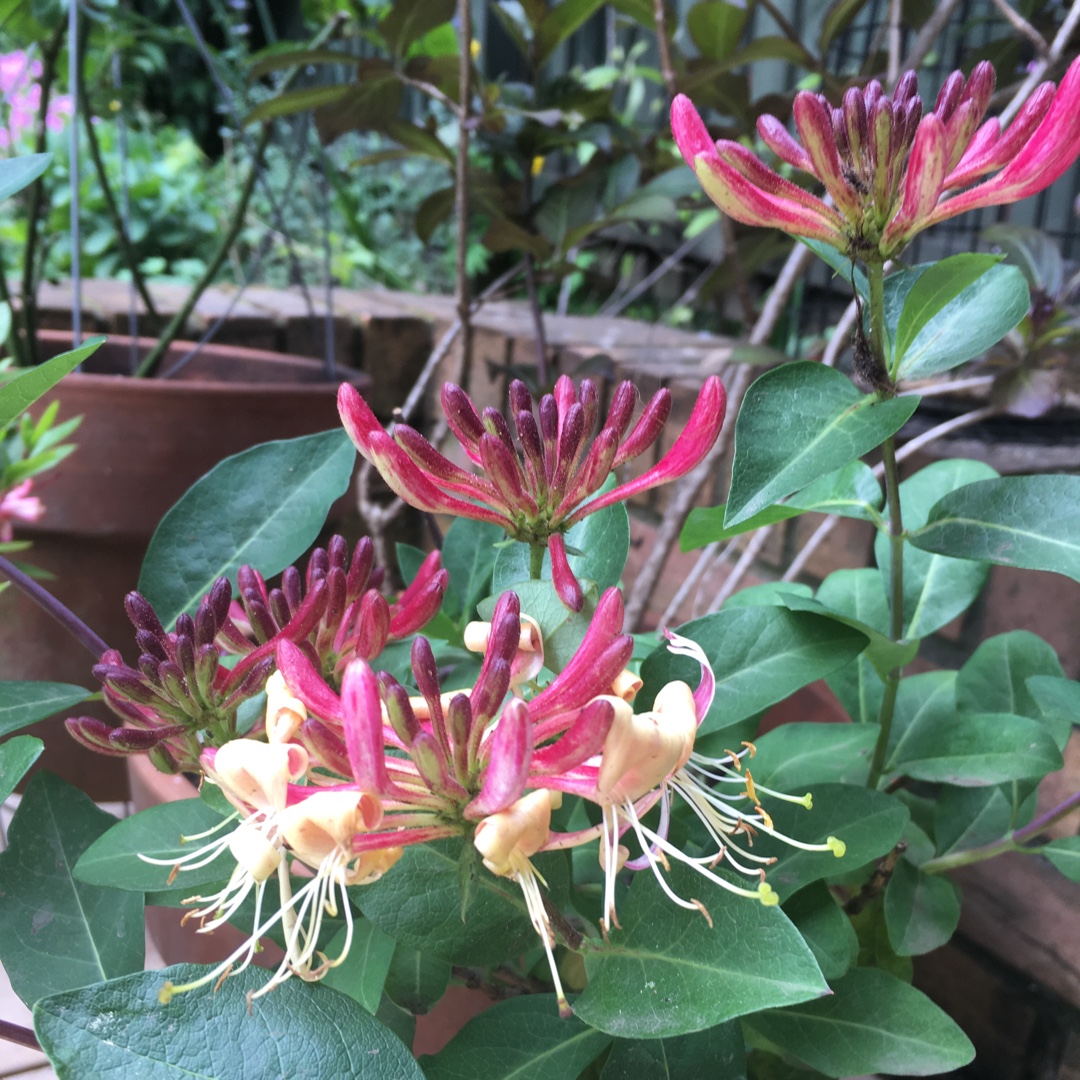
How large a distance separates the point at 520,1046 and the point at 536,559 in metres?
0.18

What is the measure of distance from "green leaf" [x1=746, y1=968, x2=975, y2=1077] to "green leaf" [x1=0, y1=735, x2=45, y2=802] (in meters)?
0.32

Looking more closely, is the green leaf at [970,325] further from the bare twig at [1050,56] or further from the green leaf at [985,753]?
the bare twig at [1050,56]

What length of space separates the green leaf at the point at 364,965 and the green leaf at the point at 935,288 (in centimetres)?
31

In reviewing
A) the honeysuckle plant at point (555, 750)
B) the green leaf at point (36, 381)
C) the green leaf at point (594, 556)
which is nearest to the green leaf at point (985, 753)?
the honeysuckle plant at point (555, 750)

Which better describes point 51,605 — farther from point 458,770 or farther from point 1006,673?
point 1006,673

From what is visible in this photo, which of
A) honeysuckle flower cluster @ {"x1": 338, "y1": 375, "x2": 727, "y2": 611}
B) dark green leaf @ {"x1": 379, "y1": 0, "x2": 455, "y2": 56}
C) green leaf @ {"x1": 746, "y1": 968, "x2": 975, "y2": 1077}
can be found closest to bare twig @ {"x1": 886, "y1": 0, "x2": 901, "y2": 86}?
dark green leaf @ {"x1": 379, "y1": 0, "x2": 455, "y2": 56}

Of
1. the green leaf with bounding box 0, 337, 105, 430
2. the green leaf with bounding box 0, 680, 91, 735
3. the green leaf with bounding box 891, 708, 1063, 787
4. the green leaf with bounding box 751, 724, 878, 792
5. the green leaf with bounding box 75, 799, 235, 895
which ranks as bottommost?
the green leaf with bounding box 751, 724, 878, 792

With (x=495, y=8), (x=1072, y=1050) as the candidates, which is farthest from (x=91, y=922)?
(x=495, y=8)

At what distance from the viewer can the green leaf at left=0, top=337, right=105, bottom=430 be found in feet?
1.08

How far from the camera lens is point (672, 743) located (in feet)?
0.84

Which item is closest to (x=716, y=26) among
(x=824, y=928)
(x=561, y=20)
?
(x=561, y=20)

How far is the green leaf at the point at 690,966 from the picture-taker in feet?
0.86

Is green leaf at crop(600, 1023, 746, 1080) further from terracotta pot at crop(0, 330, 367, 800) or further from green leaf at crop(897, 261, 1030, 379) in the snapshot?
terracotta pot at crop(0, 330, 367, 800)

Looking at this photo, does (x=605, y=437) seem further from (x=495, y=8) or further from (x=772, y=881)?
(x=495, y=8)
